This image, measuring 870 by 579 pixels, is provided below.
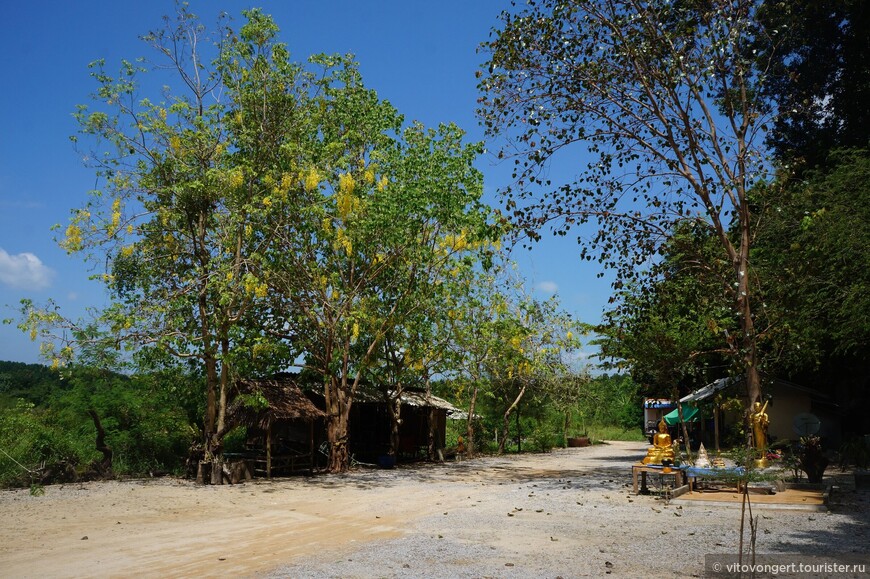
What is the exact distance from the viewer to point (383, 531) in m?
9.91

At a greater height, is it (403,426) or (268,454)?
(403,426)

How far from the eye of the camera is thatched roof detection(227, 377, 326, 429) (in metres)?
17.2

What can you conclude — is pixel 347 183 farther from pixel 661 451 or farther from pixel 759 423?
pixel 759 423

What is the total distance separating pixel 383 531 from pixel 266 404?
7.47 metres

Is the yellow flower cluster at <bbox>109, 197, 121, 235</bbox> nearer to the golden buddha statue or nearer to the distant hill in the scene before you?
the distant hill

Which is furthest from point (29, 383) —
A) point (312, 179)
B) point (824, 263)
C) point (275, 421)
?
point (824, 263)

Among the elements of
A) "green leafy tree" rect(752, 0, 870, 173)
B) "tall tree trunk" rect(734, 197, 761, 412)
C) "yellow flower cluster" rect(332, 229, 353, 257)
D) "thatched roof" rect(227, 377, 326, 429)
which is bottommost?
"thatched roof" rect(227, 377, 326, 429)

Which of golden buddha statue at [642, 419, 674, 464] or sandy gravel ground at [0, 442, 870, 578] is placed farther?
golden buddha statue at [642, 419, 674, 464]

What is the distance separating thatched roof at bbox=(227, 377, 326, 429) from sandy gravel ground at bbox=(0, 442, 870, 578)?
197cm

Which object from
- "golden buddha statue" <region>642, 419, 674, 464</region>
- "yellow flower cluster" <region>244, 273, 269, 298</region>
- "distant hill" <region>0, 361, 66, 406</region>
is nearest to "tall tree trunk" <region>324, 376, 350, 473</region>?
"yellow flower cluster" <region>244, 273, 269, 298</region>

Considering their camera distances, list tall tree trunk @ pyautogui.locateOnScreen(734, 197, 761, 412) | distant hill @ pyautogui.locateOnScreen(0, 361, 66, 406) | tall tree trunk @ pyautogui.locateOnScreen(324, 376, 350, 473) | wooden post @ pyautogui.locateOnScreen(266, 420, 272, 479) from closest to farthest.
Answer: tall tree trunk @ pyautogui.locateOnScreen(734, 197, 761, 412)
wooden post @ pyautogui.locateOnScreen(266, 420, 272, 479)
tall tree trunk @ pyautogui.locateOnScreen(324, 376, 350, 473)
distant hill @ pyautogui.locateOnScreen(0, 361, 66, 406)

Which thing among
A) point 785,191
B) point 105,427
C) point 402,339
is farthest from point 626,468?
point 105,427

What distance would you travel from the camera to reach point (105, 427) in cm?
1797

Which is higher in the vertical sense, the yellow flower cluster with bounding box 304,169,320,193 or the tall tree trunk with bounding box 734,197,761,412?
the yellow flower cluster with bounding box 304,169,320,193
